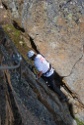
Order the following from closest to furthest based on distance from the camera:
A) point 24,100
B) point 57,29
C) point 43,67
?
point 24,100
point 43,67
point 57,29

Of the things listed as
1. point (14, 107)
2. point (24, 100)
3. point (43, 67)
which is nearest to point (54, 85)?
point (43, 67)

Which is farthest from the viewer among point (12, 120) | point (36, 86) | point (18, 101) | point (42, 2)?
point (42, 2)

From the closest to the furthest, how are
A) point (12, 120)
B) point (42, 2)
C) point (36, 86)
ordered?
point (12, 120) → point (36, 86) → point (42, 2)

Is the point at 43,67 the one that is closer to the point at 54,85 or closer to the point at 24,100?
the point at 54,85

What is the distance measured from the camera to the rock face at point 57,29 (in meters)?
13.9

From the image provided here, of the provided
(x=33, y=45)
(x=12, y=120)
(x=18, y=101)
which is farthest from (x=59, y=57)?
(x=12, y=120)

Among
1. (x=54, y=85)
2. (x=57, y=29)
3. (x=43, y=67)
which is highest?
(x=57, y=29)

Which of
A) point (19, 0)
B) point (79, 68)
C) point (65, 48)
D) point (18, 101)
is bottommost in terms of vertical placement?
point (79, 68)

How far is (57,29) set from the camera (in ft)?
46.0

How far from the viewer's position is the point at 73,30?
46.3ft

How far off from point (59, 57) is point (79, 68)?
44.8 inches

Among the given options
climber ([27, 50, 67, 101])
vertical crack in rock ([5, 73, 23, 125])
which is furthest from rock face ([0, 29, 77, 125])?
climber ([27, 50, 67, 101])

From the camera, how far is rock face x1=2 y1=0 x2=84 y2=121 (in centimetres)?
1391

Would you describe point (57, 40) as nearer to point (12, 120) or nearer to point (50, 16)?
point (50, 16)
